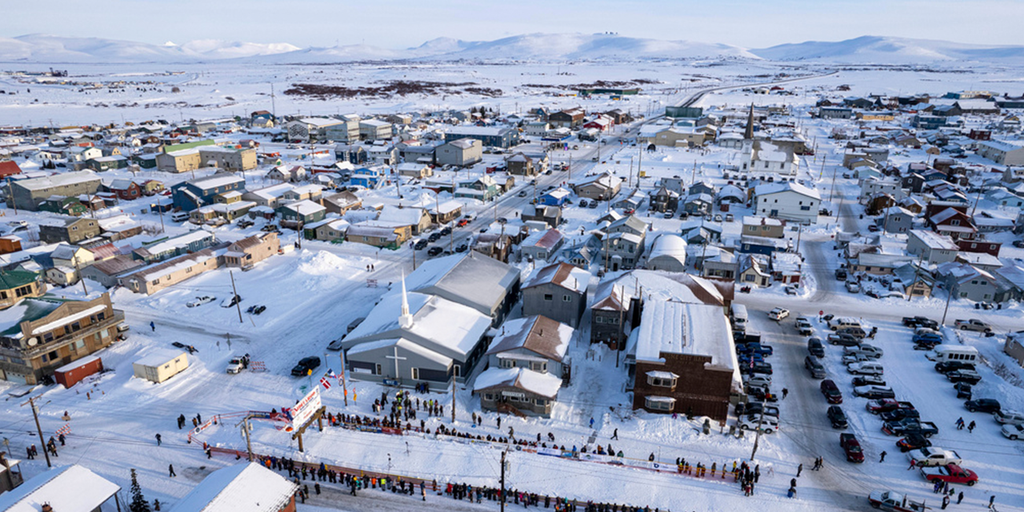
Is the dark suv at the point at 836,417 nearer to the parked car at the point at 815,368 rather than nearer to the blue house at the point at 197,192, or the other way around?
the parked car at the point at 815,368

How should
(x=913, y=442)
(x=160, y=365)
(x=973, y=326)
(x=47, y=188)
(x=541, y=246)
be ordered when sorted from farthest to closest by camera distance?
(x=47, y=188), (x=541, y=246), (x=973, y=326), (x=160, y=365), (x=913, y=442)

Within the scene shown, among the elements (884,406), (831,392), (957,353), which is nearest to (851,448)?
(831,392)

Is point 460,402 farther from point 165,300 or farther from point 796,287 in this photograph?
point 796,287

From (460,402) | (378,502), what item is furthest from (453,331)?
(378,502)

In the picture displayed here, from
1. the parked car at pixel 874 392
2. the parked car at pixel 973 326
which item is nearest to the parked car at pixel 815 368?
the parked car at pixel 874 392

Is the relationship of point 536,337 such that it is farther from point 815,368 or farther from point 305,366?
point 815,368

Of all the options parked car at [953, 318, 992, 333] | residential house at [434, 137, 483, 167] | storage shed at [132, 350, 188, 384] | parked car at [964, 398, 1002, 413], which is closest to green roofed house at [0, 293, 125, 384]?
storage shed at [132, 350, 188, 384]
